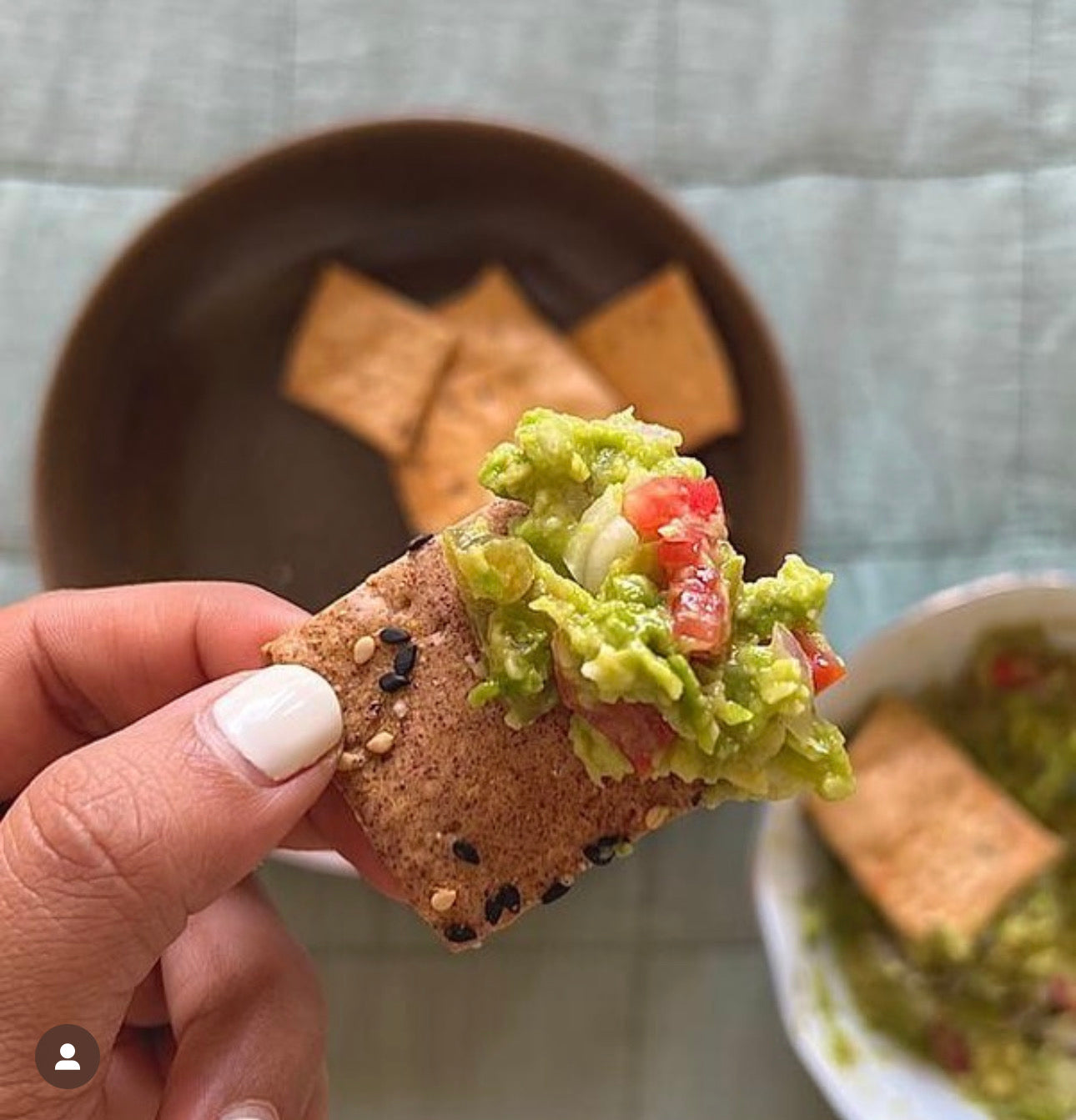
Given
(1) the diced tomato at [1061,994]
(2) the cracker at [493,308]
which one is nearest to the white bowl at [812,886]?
(1) the diced tomato at [1061,994]

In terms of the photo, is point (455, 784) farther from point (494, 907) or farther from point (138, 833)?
point (138, 833)

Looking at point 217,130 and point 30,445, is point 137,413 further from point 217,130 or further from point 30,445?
point 217,130

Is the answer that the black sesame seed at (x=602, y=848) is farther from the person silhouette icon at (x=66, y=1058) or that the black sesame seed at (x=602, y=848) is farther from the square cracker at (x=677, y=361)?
the square cracker at (x=677, y=361)

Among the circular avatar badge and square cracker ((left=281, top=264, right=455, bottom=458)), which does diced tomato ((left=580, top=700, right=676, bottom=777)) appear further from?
square cracker ((left=281, top=264, right=455, bottom=458))

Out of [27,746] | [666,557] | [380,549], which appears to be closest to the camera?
[666,557]

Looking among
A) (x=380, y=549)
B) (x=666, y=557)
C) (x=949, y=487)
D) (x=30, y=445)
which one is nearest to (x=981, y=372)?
(x=949, y=487)
